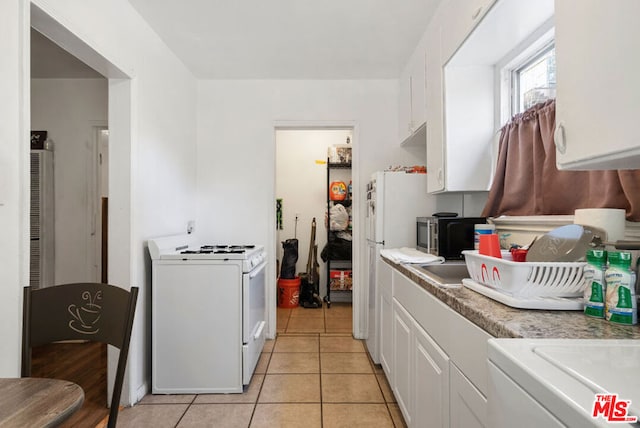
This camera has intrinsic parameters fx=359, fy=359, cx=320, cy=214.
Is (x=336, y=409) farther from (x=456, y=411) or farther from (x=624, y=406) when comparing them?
(x=624, y=406)

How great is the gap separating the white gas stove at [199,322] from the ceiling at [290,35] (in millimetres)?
1515

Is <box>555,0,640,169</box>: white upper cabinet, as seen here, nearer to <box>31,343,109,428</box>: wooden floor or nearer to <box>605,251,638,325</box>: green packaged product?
<box>605,251,638,325</box>: green packaged product

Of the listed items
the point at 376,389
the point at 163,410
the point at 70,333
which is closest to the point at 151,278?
the point at 163,410

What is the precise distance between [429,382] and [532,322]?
2.31ft

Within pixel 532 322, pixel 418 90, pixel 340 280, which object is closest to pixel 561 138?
pixel 532 322

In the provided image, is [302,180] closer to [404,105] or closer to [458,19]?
[404,105]

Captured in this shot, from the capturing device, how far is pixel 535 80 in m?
1.99

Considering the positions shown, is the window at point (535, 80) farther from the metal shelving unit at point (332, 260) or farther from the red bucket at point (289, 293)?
the red bucket at point (289, 293)

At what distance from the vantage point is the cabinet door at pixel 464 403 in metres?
1.02

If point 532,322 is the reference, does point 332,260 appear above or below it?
below

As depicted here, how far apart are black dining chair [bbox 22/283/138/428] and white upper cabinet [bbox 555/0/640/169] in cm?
143

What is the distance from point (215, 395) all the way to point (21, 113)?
1896 mm

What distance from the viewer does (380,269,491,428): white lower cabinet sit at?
3.48 feet

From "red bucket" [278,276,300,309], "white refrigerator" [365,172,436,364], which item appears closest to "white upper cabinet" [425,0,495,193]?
"white refrigerator" [365,172,436,364]
